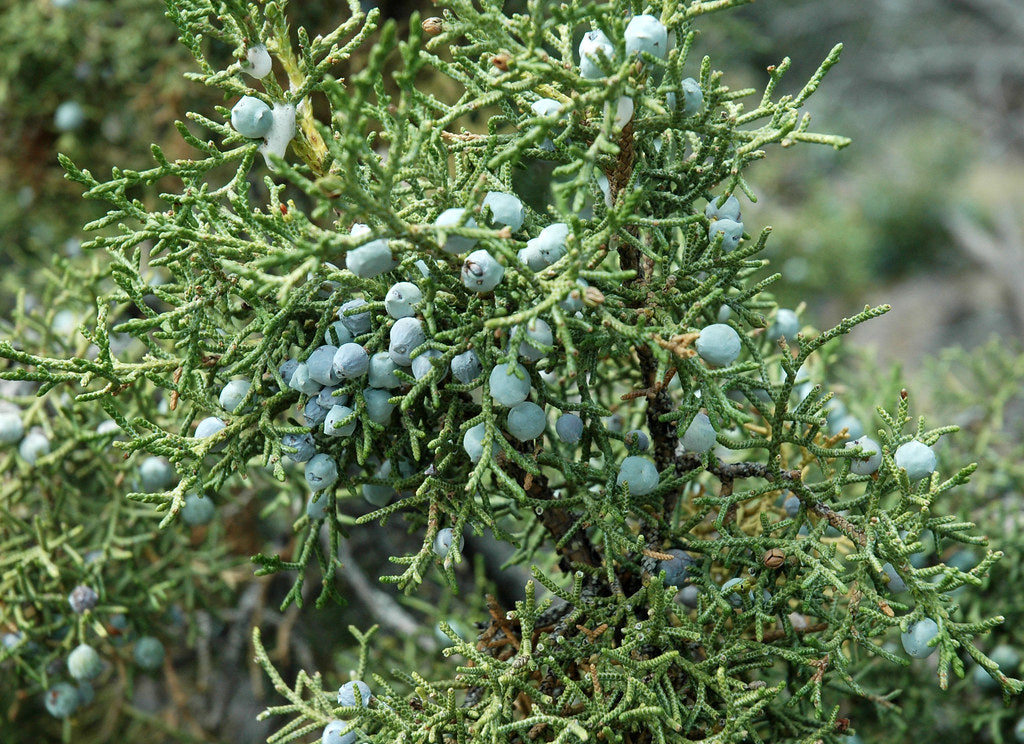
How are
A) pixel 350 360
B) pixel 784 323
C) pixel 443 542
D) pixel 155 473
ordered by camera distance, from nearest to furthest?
pixel 350 360
pixel 443 542
pixel 784 323
pixel 155 473

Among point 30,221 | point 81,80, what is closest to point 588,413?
point 81,80

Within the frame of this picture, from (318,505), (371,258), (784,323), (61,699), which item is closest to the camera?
(371,258)

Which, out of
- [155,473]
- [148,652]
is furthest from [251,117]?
[148,652]

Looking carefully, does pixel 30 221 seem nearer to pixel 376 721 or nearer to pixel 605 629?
pixel 376 721

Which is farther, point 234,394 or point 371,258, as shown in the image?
point 234,394

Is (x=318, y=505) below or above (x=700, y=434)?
below

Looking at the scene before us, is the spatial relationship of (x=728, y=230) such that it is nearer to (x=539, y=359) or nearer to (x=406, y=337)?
(x=539, y=359)
